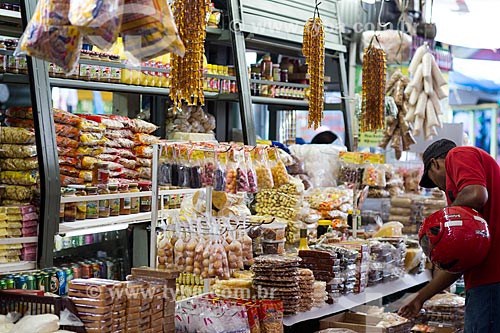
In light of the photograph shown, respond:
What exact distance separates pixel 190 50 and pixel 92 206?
1.22 m

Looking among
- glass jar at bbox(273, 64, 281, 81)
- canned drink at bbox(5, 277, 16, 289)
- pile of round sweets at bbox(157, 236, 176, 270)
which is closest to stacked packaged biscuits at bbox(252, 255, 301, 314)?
pile of round sweets at bbox(157, 236, 176, 270)

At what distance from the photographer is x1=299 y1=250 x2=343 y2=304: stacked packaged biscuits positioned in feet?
15.4

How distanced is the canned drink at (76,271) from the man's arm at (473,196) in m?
2.14

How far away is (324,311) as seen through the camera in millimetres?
4492

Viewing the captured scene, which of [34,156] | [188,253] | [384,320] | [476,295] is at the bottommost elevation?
[384,320]

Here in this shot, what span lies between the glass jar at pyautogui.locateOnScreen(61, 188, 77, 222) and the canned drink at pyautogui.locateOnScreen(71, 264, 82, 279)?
0.96 feet

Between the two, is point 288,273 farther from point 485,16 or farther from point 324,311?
point 485,16

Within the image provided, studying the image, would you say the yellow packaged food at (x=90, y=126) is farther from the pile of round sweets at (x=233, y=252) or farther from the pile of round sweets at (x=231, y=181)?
the pile of round sweets at (x=233, y=252)

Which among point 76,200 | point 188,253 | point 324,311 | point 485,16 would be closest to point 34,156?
point 76,200

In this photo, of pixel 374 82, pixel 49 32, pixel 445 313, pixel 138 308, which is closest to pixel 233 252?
pixel 138 308

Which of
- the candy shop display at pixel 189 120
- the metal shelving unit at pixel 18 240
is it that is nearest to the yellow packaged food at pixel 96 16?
the metal shelving unit at pixel 18 240

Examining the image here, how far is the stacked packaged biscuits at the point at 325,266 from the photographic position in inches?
185

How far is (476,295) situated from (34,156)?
251 centimetres

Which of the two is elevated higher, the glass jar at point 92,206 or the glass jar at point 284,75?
the glass jar at point 284,75
